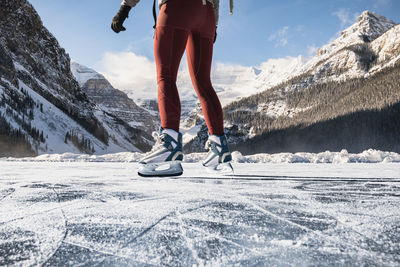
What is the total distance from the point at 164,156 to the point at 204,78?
0.81 m

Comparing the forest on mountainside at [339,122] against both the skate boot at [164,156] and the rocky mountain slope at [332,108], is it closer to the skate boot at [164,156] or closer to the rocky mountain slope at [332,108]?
the rocky mountain slope at [332,108]

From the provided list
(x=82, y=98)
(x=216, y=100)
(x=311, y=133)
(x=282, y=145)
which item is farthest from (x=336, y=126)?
(x=216, y=100)

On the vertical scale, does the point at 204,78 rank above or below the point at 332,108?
below

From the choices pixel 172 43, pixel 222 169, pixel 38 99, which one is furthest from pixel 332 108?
pixel 172 43

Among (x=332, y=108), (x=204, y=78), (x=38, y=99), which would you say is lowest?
(x=204, y=78)

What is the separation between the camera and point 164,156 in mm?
2062

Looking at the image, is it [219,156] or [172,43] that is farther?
[219,156]

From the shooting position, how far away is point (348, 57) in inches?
5108

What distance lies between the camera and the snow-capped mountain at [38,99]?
4362cm

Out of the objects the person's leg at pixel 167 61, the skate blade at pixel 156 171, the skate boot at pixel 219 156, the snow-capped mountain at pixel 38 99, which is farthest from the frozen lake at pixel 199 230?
the snow-capped mountain at pixel 38 99

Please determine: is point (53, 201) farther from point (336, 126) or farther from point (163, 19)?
point (336, 126)

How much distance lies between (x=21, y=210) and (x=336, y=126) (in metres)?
81.3

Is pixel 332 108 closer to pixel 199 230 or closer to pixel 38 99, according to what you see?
pixel 38 99

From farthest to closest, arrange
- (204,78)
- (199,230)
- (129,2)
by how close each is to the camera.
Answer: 1. (204,78)
2. (129,2)
3. (199,230)
